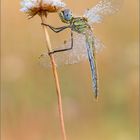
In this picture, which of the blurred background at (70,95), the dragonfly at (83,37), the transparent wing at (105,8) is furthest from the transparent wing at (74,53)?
the blurred background at (70,95)

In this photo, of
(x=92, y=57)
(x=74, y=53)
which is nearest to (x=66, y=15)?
(x=92, y=57)

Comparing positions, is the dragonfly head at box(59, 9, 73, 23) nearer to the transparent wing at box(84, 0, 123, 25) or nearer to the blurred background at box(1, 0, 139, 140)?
the transparent wing at box(84, 0, 123, 25)

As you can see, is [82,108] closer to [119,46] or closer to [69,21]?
[119,46]

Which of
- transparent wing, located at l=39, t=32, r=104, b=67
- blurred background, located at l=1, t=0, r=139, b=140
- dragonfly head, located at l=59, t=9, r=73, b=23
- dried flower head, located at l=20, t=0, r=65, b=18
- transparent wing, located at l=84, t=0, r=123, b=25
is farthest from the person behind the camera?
blurred background, located at l=1, t=0, r=139, b=140

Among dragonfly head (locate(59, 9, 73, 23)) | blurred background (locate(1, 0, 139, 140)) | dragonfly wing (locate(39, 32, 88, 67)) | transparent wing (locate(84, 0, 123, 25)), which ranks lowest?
blurred background (locate(1, 0, 139, 140))

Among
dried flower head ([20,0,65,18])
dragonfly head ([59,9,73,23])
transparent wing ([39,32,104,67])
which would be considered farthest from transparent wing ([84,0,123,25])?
dried flower head ([20,0,65,18])

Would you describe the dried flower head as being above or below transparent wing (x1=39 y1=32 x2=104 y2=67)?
above

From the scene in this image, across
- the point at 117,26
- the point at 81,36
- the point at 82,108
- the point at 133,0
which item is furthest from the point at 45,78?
the point at 81,36
